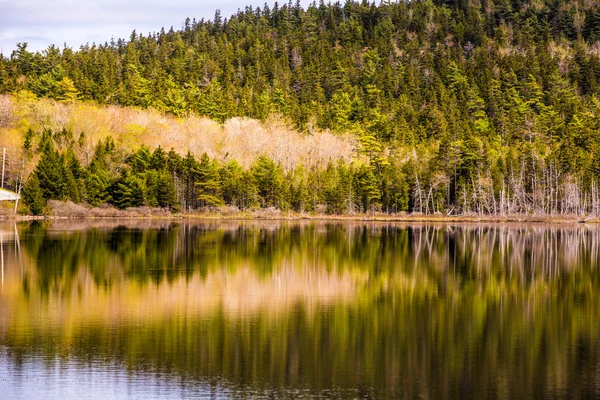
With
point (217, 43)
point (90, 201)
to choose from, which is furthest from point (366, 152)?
point (217, 43)

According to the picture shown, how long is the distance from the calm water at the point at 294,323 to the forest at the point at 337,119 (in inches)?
1819

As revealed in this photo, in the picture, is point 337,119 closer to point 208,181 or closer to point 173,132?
point 173,132

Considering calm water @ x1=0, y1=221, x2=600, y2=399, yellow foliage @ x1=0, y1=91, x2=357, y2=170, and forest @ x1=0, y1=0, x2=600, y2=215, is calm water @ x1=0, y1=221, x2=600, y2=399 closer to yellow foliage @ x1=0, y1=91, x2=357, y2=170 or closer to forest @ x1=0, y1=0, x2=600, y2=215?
forest @ x1=0, y1=0, x2=600, y2=215

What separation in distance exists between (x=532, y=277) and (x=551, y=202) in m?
61.2

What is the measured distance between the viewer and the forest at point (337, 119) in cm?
9888

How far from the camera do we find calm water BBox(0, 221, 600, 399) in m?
20.2

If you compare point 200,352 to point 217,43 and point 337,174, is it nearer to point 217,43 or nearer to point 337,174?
point 337,174

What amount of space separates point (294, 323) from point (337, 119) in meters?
105

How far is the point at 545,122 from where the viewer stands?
412ft

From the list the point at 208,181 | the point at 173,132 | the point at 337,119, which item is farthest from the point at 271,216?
the point at 337,119

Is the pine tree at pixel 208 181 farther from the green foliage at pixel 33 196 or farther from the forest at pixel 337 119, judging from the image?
the green foliage at pixel 33 196

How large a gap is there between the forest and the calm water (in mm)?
46208

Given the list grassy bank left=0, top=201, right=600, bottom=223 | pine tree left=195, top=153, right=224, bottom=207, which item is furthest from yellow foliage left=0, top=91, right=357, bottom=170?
grassy bank left=0, top=201, right=600, bottom=223

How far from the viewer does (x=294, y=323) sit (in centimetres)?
2753
